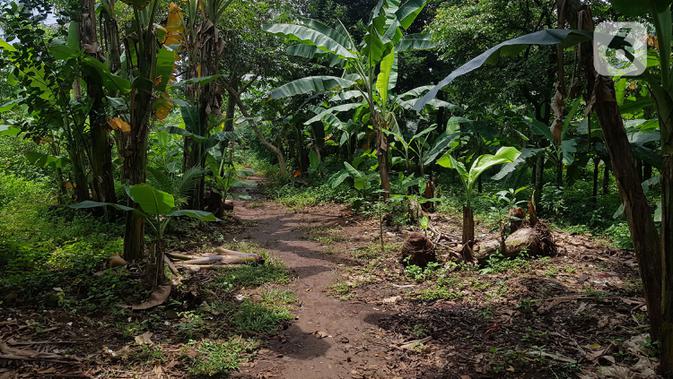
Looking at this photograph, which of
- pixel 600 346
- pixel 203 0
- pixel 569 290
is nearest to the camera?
pixel 600 346

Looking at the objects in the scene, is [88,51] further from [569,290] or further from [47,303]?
[569,290]

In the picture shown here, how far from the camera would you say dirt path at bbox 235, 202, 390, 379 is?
3.21m

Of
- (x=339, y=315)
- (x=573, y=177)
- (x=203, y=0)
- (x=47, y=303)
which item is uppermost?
(x=203, y=0)

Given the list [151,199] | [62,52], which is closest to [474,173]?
[151,199]

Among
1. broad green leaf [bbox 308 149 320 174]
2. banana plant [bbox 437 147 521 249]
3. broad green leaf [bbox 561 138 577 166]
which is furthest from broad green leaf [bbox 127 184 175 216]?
broad green leaf [bbox 308 149 320 174]

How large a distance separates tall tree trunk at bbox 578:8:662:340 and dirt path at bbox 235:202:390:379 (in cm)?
184

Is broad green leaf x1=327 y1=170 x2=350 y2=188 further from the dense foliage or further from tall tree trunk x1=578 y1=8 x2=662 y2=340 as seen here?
tall tree trunk x1=578 y1=8 x2=662 y2=340

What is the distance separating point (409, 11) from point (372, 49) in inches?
34.0

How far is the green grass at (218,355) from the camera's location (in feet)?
9.87

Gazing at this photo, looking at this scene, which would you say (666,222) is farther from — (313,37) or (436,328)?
(313,37)

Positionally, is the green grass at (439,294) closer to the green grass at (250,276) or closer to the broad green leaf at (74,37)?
the green grass at (250,276)

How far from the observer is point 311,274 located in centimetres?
538

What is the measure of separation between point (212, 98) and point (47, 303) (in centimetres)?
455

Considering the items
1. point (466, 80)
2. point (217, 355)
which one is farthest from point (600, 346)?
point (466, 80)
